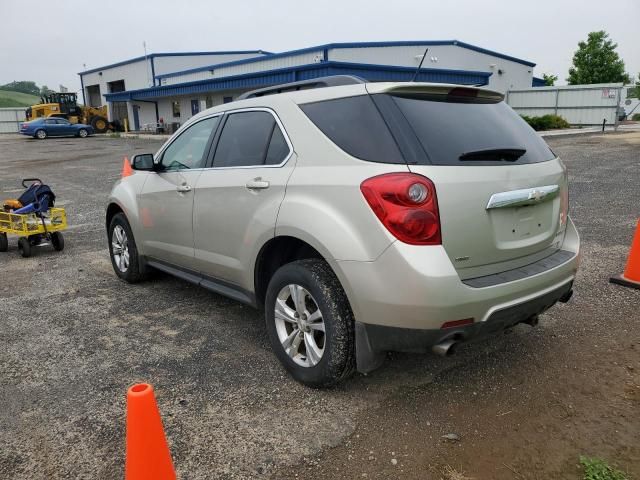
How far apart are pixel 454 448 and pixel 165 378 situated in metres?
1.88

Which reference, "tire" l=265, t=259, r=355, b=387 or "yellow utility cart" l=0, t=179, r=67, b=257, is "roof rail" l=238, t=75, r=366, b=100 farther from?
"yellow utility cart" l=0, t=179, r=67, b=257

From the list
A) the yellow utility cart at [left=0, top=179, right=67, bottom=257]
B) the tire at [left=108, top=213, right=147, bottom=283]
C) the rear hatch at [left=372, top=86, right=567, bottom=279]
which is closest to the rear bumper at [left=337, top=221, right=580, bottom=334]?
the rear hatch at [left=372, top=86, right=567, bottom=279]

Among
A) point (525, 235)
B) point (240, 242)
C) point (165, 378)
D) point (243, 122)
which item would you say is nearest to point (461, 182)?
point (525, 235)

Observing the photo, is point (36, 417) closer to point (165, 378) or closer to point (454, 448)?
point (165, 378)

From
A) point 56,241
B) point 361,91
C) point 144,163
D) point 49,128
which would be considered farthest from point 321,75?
point 49,128

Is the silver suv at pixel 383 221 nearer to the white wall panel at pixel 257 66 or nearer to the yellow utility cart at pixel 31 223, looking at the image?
the yellow utility cart at pixel 31 223

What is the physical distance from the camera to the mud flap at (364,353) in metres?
2.93

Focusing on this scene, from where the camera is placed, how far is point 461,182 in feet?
9.19

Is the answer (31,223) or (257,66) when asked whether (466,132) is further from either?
(257,66)

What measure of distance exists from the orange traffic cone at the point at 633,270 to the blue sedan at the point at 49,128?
3938 cm

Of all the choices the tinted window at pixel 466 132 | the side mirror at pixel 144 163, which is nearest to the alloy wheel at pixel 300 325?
the tinted window at pixel 466 132

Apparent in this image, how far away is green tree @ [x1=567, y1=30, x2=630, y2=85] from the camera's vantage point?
56062mm

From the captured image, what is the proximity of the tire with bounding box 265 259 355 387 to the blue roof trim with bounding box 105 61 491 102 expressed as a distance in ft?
56.9

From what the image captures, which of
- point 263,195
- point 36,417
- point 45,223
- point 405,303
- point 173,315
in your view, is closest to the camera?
point 405,303
